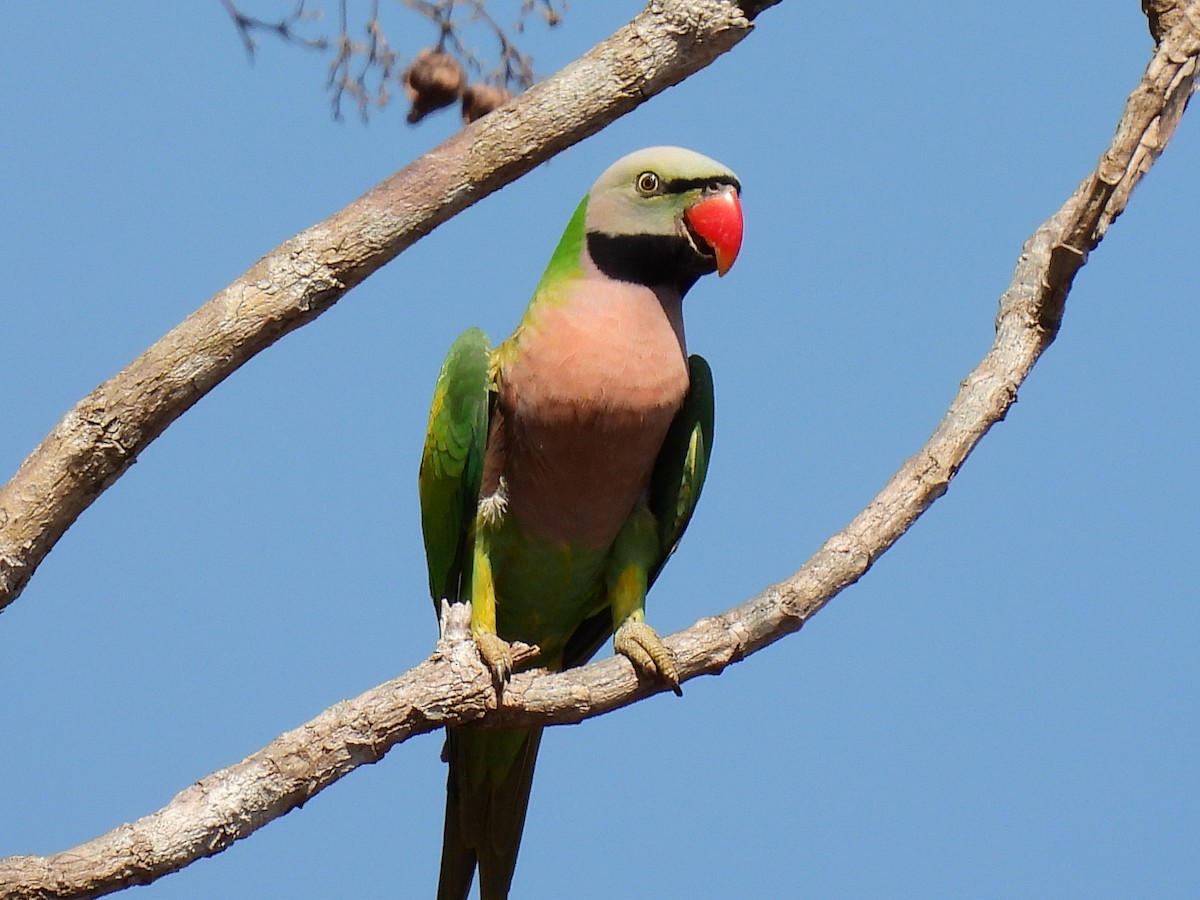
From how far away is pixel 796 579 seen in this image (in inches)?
116

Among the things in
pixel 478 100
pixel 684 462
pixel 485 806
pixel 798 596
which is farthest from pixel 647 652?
pixel 478 100

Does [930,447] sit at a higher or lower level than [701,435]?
lower

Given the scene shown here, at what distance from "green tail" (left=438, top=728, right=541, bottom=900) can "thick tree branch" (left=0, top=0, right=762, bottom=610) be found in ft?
5.63

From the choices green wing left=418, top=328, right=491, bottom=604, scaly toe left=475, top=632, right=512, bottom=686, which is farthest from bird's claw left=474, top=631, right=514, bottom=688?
green wing left=418, top=328, right=491, bottom=604

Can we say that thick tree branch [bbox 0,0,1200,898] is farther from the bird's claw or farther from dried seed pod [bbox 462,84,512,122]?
dried seed pod [bbox 462,84,512,122]

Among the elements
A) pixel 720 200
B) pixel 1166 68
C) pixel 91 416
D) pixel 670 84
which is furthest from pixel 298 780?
pixel 1166 68

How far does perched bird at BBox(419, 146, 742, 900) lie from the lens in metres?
3.70

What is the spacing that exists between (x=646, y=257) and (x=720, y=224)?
24 centimetres

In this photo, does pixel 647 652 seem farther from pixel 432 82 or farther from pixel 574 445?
pixel 432 82

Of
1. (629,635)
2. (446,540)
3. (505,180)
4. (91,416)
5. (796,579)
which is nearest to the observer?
(91,416)

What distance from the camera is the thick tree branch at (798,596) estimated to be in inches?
107

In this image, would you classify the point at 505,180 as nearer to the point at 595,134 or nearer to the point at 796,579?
the point at 595,134

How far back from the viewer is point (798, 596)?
2920mm

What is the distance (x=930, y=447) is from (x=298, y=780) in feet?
5.25
